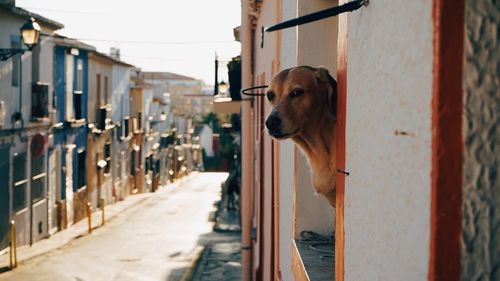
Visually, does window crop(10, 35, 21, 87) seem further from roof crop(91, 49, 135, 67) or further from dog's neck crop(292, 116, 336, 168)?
dog's neck crop(292, 116, 336, 168)

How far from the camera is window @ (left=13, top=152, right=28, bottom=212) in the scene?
773 inches

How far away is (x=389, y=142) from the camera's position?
1.66 metres

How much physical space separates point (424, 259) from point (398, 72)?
0.42 meters

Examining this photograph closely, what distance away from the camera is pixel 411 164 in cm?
146

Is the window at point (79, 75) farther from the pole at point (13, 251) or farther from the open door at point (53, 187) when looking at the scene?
the pole at point (13, 251)

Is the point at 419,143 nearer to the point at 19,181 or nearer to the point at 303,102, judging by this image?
the point at 303,102

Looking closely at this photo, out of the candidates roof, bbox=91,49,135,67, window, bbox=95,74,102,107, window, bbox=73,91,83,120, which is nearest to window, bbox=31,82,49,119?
window, bbox=73,91,83,120

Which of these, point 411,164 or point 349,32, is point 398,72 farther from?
point 349,32

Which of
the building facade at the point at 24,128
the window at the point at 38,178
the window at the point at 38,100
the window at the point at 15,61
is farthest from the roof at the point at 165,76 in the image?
the window at the point at 15,61

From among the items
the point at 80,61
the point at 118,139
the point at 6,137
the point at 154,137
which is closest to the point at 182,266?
the point at 6,137

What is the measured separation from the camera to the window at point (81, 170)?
2846cm

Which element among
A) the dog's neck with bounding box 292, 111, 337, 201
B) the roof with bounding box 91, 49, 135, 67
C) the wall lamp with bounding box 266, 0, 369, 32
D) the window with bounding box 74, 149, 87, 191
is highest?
the roof with bounding box 91, 49, 135, 67

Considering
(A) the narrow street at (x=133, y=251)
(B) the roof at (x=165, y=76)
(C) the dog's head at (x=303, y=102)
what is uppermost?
(B) the roof at (x=165, y=76)

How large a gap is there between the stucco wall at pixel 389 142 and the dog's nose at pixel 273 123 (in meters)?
1.20
